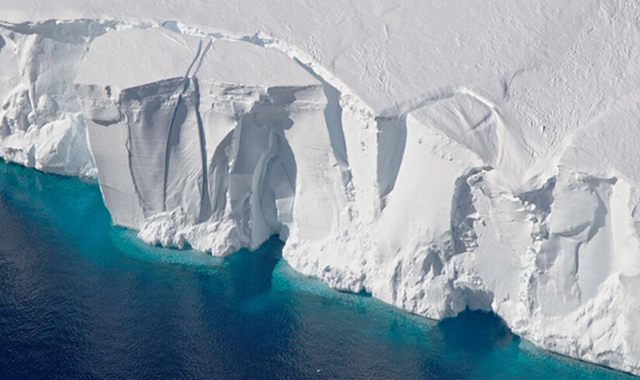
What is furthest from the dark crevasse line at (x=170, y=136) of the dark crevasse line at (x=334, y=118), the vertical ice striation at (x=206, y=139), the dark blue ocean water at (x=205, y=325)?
the dark crevasse line at (x=334, y=118)

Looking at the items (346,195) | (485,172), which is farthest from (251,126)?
(485,172)

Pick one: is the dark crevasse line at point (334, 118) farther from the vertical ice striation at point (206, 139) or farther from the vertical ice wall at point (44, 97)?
the vertical ice wall at point (44, 97)

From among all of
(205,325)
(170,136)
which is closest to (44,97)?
(170,136)

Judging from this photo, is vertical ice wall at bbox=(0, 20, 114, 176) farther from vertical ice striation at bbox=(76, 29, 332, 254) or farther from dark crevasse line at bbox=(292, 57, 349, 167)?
dark crevasse line at bbox=(292, 57, 349, 167)

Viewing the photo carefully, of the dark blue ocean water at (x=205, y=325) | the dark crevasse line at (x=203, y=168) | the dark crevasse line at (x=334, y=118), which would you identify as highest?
the dark crevasse line at (x=334, y=118)

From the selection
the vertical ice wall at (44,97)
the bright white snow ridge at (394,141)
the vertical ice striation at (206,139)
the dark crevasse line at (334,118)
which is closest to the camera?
the bright white snow ridge at (394,141)

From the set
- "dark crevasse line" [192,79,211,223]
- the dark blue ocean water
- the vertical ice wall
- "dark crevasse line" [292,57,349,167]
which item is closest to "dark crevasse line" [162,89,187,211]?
"dark crevasse line" [192,79,211,223]
